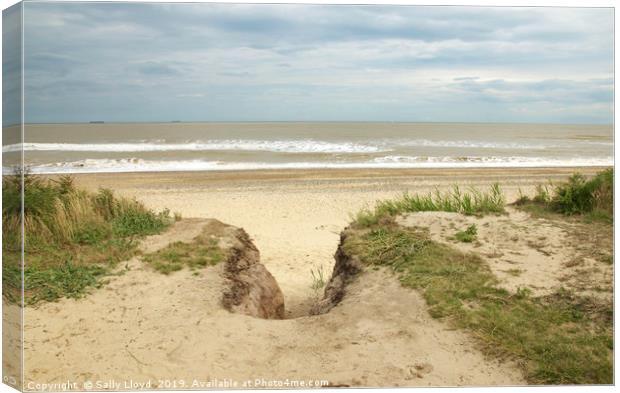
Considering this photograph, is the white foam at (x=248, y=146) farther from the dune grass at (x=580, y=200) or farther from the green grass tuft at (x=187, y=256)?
the green grass tuft at (x=187, y=256)

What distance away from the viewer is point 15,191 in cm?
495

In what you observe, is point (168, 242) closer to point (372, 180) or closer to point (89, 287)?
point (89, 287)

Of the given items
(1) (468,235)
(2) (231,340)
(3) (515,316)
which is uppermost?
(1) (468,235)

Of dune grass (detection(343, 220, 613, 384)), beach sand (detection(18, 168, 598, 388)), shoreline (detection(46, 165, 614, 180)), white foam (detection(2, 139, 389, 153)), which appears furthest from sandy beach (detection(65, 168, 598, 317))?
white foam (detection(2, 139, 389, 153))

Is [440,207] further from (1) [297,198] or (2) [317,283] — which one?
(1) [297,198]

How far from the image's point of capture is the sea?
645cm

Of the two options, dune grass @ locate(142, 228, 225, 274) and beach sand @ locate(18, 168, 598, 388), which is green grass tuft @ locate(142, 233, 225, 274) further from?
beach sand @ locate(18, 168, 598, 388)

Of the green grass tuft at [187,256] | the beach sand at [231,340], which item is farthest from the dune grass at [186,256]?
the beach sand at [231,340]

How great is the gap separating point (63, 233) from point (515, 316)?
4891mm

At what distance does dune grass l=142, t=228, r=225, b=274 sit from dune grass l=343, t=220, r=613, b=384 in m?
1.86

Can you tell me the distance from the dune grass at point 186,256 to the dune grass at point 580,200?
427cm

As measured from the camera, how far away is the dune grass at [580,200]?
22.7 feet

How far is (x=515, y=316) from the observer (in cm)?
525

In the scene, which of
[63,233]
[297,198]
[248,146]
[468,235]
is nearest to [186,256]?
[63,233]
